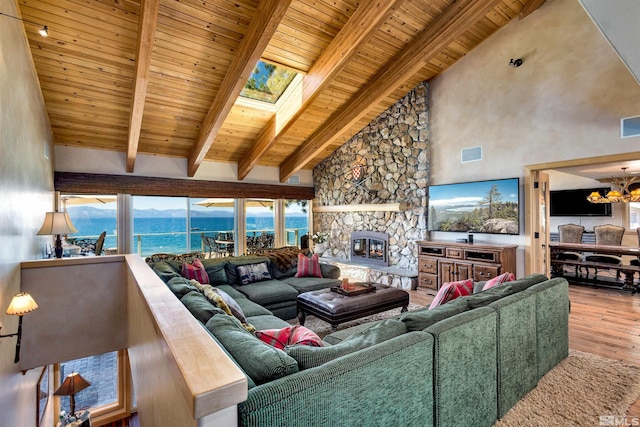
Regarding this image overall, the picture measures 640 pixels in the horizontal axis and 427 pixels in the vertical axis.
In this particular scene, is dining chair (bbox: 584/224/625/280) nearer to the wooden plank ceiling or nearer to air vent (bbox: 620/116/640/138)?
air vent (bbox: 620/116/640/138)

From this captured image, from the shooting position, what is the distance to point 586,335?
11.7 feet

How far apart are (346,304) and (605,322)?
136 inches

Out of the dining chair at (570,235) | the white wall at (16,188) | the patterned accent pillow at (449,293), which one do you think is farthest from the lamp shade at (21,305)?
the dining chair at (570,235)

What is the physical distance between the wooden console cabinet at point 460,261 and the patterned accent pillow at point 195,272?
3867mm

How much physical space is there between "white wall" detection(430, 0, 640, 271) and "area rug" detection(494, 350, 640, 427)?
235cm

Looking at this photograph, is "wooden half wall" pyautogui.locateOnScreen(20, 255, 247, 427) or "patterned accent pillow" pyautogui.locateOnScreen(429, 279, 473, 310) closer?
"wooden half wall" pyautogui.locateOnScreen(20, 255, 247, 427)

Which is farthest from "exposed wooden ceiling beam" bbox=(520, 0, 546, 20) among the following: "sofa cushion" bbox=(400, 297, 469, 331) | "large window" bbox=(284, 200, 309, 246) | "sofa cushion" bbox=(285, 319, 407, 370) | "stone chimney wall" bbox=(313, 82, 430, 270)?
"large window" bbox=(284, 200, 309, 246)

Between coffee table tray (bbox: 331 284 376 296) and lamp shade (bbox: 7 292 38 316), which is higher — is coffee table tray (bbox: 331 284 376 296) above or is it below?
below

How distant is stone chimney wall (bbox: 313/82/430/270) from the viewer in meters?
6.14

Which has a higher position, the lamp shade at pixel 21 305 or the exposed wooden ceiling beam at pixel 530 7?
the exposed wooden ceiling beam at pixel 530 7

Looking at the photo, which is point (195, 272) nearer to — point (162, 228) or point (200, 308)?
point (200, 308)

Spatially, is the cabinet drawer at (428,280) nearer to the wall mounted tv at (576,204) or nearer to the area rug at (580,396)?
the area rug at (580,396)

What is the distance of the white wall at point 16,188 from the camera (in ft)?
Result: 7.68

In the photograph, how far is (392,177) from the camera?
6617 millimetres
